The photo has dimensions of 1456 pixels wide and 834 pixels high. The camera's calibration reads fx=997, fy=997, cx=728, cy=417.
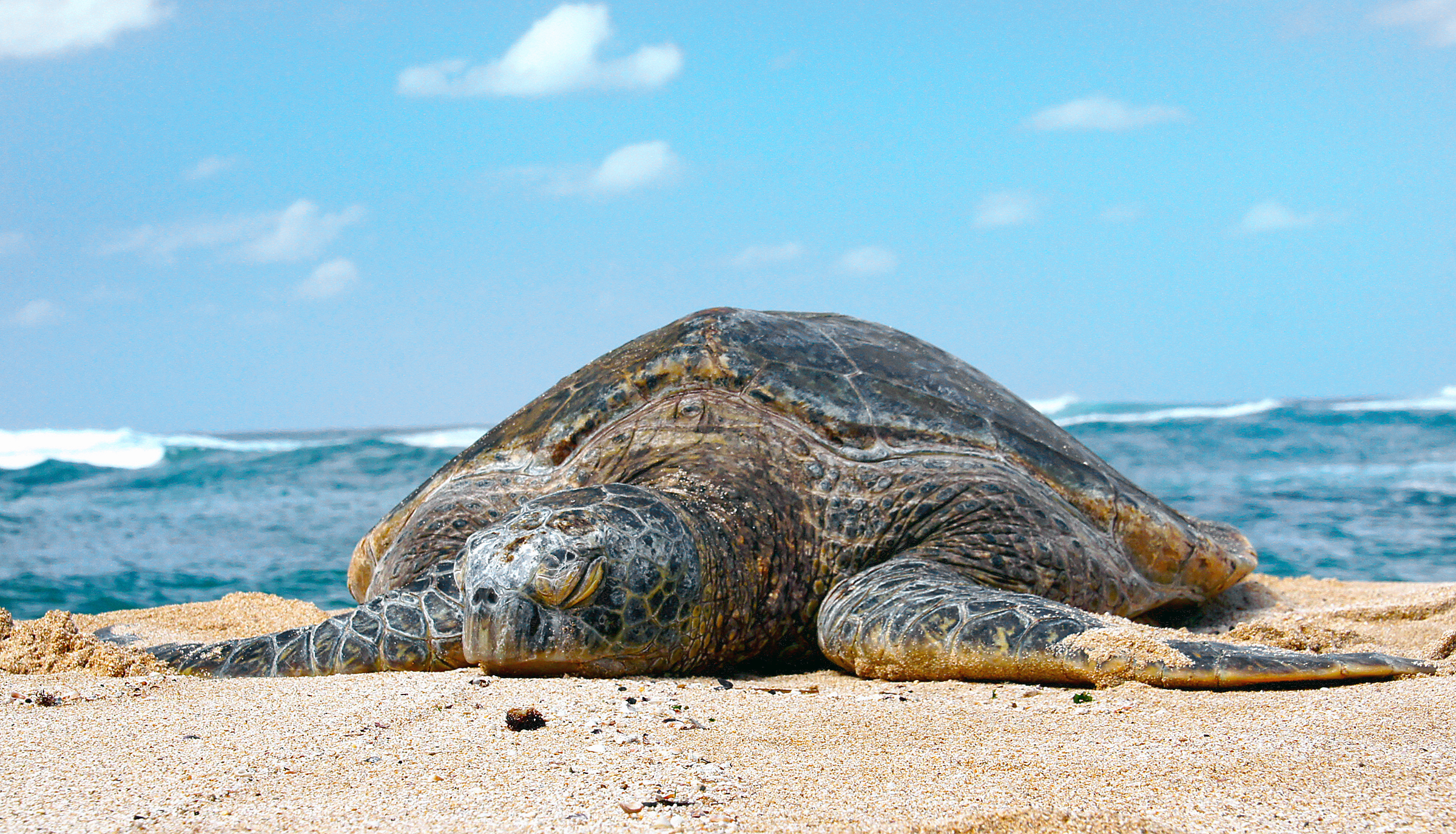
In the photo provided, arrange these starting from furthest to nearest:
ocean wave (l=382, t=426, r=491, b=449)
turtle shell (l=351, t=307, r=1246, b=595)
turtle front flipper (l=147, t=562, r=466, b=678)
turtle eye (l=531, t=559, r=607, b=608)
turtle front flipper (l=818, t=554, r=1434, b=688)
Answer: ocean wave (l=382, t=426, r=491, b=449), turtle shell (l=351, t=307, r=1246, b=595), turtle front flipper (l=147, t=562, r=466, b=678), turtle eye (l=531, t=559, r=607, b=608), turtle front flipper (l=818, t=554, r=1434, b=688)

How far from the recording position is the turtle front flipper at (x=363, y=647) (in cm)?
334

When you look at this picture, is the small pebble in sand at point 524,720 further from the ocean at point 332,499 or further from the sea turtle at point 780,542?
the ocean at point 332,499

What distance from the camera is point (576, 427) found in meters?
4.33

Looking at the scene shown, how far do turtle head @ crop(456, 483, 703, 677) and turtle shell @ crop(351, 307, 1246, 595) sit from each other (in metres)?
1.15

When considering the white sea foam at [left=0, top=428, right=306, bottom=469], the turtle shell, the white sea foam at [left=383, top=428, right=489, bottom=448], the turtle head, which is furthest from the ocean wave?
the turtle head

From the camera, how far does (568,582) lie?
116 inches

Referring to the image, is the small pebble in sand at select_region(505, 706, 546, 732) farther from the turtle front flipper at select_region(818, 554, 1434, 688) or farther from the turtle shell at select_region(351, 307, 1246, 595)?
the turtle shell at select_region(351, 307, 1246, 595)

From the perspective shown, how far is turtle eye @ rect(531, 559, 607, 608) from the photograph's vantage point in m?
2.95

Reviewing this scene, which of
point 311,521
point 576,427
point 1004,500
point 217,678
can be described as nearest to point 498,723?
point 217,678

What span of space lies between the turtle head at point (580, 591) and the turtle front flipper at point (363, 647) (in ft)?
0.83

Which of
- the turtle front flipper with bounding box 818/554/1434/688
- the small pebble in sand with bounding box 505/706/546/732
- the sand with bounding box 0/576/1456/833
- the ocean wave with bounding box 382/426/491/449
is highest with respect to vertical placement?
the ocean wave with bounding box 382/426/491/449

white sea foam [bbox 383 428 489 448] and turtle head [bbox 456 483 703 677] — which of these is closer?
turtle head [bbox 456 483 703 677]

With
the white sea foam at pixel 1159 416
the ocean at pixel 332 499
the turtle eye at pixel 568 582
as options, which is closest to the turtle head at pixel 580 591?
the turtle eye at pixel 568 582

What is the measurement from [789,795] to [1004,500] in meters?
2.43
